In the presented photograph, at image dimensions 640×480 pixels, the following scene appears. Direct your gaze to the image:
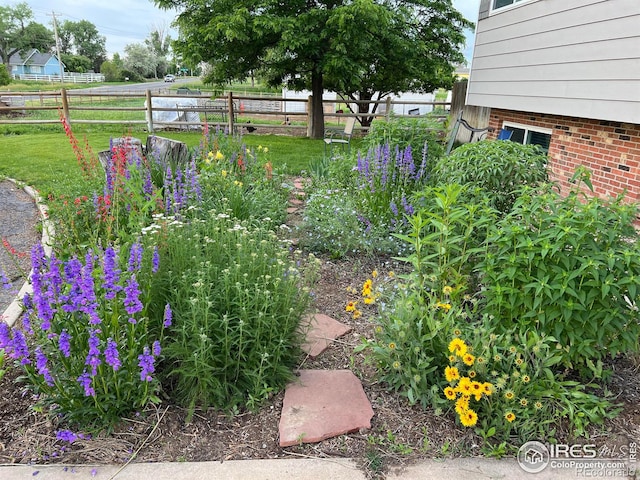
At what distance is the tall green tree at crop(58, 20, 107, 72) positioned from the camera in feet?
284

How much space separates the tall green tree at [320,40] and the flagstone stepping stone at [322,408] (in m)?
9.12

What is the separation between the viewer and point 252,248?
8.90ft

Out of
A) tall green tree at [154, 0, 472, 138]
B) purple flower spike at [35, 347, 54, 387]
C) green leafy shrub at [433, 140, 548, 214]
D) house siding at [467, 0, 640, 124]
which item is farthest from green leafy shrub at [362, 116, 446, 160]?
tall green tree at [154, 0, 472, 138]

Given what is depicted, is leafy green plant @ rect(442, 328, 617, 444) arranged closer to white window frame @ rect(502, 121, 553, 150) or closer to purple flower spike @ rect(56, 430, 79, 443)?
purple flower spike @ rect(56, 430, 79, 443)

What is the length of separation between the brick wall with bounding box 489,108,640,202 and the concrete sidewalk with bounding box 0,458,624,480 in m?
3.06

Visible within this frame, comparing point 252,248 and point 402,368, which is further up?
point 252,248

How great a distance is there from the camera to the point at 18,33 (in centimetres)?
7362

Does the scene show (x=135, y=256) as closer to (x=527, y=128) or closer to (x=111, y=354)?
(x=111, y=354)

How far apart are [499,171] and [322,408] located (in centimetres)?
213

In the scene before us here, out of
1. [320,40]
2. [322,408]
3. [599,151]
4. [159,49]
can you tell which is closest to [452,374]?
[322,408]

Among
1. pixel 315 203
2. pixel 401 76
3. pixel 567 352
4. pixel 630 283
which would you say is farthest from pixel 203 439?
pixel 401 76

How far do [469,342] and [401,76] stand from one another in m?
12.5

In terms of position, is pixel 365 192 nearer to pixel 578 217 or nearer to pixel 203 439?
pixel 578 217

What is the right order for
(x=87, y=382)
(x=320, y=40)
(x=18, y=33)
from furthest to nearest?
(x=18, y=33), (x=320, y=40), (x=87, y=382)
